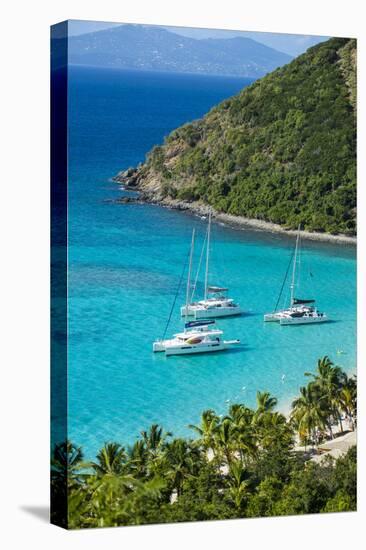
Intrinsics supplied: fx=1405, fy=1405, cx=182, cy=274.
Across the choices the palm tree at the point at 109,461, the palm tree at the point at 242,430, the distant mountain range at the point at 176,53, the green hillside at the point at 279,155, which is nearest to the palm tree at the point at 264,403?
the palm tree at the point at 242,430

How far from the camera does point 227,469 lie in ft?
56.5

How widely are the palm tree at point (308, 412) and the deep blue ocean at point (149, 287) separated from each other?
14 cm

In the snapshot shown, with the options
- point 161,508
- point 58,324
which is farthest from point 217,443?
point 58,324

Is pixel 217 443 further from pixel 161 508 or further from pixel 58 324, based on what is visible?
pixel 58 324

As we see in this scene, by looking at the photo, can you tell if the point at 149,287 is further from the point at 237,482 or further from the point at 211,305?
the point at 237,482

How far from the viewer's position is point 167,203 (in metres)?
18.6

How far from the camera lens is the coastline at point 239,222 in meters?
18.5

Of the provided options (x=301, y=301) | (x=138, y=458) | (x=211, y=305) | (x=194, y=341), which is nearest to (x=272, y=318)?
(x=301, y=301)

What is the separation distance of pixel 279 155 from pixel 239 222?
3.54 ft

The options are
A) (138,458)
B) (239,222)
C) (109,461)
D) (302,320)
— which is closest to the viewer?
(109,461)

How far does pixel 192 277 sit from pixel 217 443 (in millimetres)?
2123

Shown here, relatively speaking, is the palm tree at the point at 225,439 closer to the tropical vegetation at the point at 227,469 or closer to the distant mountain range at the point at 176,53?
the tropical vegetation at the point at 227,469

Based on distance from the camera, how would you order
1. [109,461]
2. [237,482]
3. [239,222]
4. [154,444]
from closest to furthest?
[109,461] → [154,444] → [237,482] → [239,222]

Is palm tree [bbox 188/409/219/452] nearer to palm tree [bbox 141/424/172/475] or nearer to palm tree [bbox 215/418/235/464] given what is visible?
palm tree [bbox 215/418/235/464]
